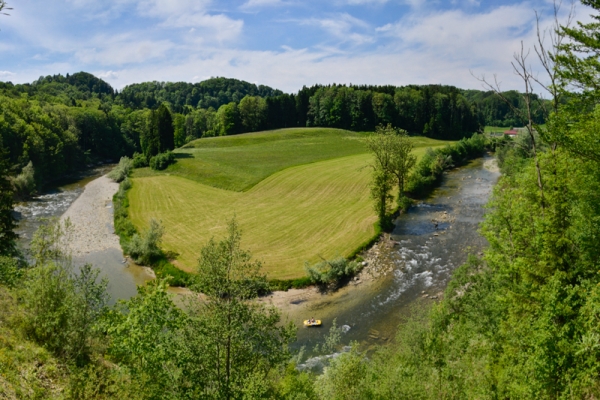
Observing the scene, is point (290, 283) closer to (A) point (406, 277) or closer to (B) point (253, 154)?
(A) point (406, 277)

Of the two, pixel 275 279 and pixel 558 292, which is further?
pixel 275 279

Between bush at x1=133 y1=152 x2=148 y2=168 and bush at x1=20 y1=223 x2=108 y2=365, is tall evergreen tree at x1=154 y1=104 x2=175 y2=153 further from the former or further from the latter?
bush at x1=20 y1=223 x2=108 y2=365

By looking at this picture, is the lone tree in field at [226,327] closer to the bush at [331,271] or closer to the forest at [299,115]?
the bush at [331,271]

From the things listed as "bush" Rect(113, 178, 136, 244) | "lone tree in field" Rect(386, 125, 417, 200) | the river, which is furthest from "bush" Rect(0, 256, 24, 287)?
"lone tree in field" Rect(386, 125, 417, 200)

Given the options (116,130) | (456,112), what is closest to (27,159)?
(116,130)

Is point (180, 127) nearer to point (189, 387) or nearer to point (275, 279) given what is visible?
point (275, 279)

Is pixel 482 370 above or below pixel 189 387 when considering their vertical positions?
below

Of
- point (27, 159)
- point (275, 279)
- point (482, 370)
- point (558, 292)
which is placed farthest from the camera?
point (27, 159)

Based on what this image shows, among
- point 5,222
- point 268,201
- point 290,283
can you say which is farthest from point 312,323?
point 268,201
